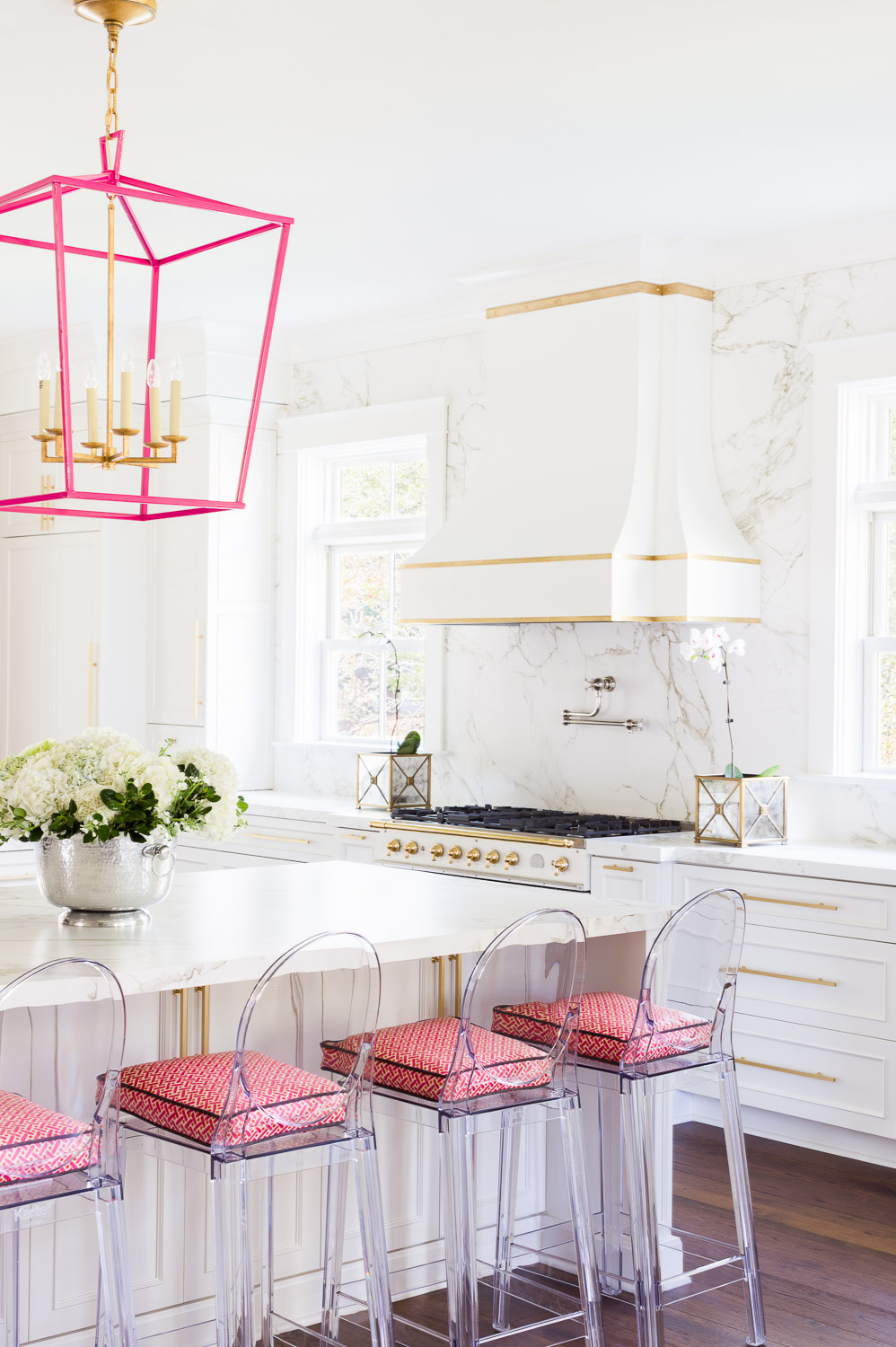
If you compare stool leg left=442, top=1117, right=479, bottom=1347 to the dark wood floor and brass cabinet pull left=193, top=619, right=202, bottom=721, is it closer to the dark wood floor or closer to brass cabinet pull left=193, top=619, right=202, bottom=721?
the dark wood floor

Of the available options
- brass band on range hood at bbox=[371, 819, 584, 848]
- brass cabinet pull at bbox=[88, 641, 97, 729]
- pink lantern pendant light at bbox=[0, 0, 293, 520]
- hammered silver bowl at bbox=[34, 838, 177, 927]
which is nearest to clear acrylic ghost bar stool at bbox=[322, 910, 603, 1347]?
hammered silver bowl at bbox=[34, 838, 177, 927]

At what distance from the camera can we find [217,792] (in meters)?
3.03

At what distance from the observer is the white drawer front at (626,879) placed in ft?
15.1

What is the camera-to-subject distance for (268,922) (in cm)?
299

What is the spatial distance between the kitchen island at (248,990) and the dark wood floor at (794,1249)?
0.31 m

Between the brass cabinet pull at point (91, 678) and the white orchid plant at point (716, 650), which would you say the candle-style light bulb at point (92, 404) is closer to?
the white orchid plant at point (716, 650)

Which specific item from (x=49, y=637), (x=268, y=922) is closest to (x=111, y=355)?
(x=268, y=922)

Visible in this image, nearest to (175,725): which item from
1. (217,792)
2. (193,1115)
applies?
(217,792)

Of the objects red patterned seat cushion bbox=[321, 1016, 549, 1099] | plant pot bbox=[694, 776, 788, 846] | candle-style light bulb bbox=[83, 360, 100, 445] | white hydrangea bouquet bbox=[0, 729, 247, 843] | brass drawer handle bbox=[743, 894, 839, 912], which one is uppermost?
candle-style light bulb bbox=[83, 360, 100, 445]

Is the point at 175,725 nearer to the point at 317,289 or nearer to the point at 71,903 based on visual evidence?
the point at 317,289

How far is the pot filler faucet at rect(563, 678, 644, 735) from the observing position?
5414mm

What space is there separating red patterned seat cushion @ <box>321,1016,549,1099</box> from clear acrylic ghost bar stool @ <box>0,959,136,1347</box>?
493 mm

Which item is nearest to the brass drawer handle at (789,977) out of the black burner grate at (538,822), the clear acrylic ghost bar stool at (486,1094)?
the black burner grate at (538,822)

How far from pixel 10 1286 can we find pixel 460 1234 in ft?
2.60
